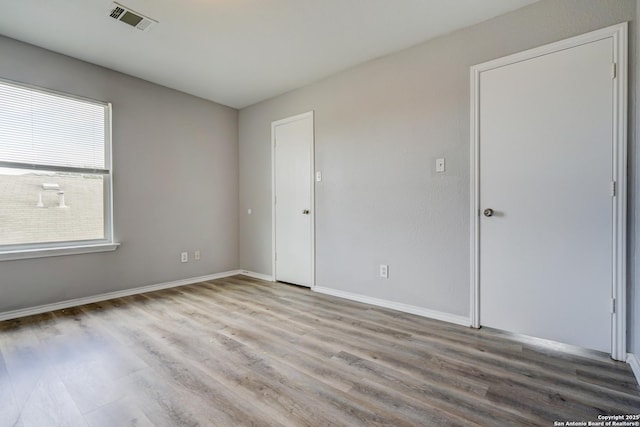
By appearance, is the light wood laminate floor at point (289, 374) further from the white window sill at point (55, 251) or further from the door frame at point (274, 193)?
the door frame at point (274, 193)

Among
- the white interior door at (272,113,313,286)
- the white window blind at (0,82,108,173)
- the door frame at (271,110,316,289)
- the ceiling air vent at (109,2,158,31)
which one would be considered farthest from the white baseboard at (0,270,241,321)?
the ceiling air vent at (109,2,158,31)

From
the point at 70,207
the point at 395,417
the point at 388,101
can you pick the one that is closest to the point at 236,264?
the point at 70,207

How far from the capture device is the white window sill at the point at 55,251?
2646mm

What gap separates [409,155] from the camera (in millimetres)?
2793

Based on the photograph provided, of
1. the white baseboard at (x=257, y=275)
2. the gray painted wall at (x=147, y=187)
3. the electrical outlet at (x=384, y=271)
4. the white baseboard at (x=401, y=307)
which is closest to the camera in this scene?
the white baseboard at (x=401, y=307)

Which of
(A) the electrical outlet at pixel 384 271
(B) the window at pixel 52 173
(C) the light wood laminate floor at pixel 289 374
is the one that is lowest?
(C) the light wood laminate floor at pixel 289 374

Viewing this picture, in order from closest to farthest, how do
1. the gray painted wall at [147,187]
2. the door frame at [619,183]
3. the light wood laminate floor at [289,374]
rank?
1. the light wood laminate floor at [289,374]
2. the door frame at [619,183]
3. the gray painted wall at [147,187]

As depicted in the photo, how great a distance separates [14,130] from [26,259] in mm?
1210

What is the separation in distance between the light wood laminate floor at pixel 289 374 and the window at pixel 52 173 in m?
0.78

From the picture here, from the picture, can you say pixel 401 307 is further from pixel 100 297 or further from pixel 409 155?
pixel 100 297

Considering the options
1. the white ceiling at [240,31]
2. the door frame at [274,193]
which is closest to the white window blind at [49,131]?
the white ceiling at [240,31]

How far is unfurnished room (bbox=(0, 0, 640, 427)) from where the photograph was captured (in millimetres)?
1656

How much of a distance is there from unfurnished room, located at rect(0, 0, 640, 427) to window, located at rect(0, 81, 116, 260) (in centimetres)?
2

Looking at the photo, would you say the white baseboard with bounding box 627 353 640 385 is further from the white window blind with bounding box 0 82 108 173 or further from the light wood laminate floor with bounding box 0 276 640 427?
the white window blind with bounding box 0 82 108 173
